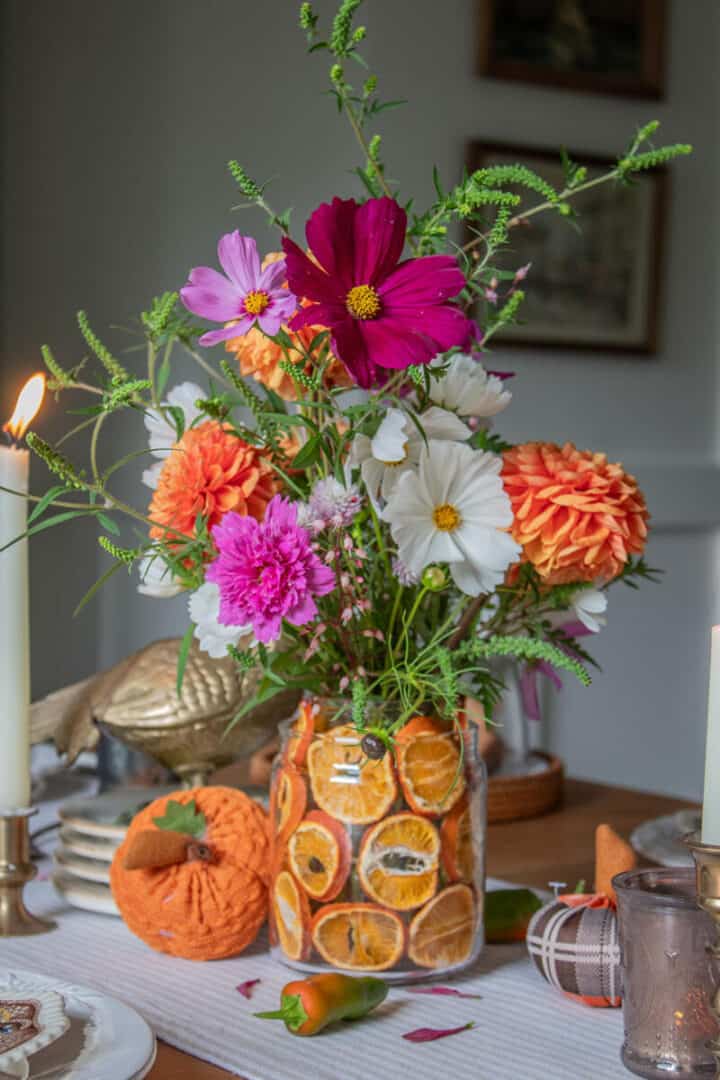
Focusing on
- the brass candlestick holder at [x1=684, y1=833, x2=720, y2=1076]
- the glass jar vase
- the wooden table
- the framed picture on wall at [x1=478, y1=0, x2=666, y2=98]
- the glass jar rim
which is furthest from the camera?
the framed picture on wall at [x1=478, y1=0, x2=666, y2=98]

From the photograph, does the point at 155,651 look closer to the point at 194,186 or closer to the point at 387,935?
the point at 387,935

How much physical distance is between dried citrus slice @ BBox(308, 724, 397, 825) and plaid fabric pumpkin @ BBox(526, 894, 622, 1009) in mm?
116

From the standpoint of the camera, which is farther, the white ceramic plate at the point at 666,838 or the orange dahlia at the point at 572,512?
the white ceramic plate at the point at 666,838

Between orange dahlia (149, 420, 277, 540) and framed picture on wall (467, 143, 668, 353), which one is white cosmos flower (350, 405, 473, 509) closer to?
orange dahlia (149, 420, 277, 540)

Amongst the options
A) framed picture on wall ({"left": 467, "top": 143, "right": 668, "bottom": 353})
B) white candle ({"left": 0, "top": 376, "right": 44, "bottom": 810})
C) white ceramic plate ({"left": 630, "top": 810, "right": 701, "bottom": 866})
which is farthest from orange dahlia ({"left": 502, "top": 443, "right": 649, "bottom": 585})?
framed picture on wall ({"left": 467, "top": 143, "right": 668, "bottom": 353})

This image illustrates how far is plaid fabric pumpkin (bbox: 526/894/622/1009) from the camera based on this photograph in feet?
2.52

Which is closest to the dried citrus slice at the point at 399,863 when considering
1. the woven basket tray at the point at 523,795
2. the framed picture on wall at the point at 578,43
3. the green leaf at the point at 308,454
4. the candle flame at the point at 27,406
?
the green leaf at the point at 308,454

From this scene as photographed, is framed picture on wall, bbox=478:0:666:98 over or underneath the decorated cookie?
over

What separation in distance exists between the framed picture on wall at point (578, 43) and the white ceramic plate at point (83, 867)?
235 cm

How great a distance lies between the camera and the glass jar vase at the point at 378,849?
2.59ft

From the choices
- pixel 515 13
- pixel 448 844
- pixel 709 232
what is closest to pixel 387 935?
pixel 448 844

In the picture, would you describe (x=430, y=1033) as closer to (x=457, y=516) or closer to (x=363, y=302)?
(x=457, y=516)

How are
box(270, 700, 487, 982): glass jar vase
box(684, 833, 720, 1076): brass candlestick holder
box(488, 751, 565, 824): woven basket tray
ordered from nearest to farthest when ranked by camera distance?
box(684, 833, 720, 1076): brass candlestick holder → box(270, 700, 487, 982): glass jar vase → box(488, 751, 565, 824): woven basket tray

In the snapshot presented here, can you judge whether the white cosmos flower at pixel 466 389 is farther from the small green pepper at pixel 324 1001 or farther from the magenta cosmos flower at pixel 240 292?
the small green pepper at pixel 324 1001
